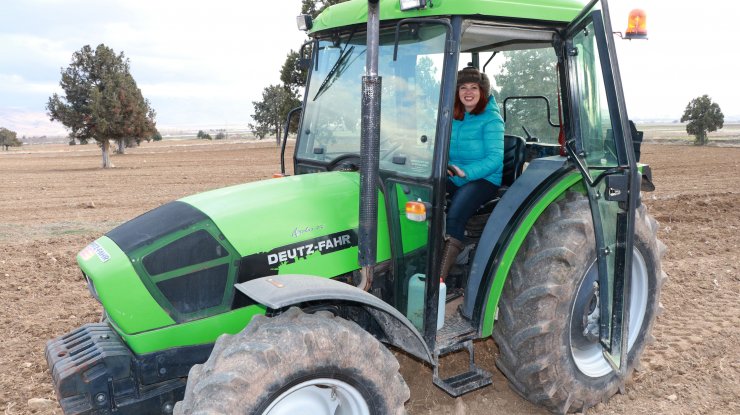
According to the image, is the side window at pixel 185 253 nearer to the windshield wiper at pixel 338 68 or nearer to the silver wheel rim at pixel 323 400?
the silver wheel rim at pixel 323 400

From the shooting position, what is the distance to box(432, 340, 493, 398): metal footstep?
3.34 meters

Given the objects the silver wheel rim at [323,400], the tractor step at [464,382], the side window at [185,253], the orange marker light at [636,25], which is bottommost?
the tractor step at [464,382]

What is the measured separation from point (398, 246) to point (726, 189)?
12.2 meters

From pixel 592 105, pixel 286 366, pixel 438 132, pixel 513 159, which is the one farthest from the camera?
pixel 513 159

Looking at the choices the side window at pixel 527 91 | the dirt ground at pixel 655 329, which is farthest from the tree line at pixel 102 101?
the side window at pixel 527 91

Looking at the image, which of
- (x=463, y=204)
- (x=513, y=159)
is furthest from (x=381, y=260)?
(x=513, y=159)

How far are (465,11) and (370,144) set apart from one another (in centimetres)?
85

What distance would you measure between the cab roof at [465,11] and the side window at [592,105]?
0.63 feet

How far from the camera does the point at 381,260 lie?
3334 millimetres

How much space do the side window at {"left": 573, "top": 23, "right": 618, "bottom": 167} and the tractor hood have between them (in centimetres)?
130

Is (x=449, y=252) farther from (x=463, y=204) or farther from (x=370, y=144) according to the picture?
(x=370, y=144)

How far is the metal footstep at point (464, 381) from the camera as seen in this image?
3.34 m

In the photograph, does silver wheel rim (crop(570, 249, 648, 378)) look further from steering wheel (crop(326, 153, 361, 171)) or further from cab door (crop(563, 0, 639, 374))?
steering wheel (crop(326, 153, 361, 171))

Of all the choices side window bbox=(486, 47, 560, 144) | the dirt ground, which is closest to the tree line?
the dirt ground
